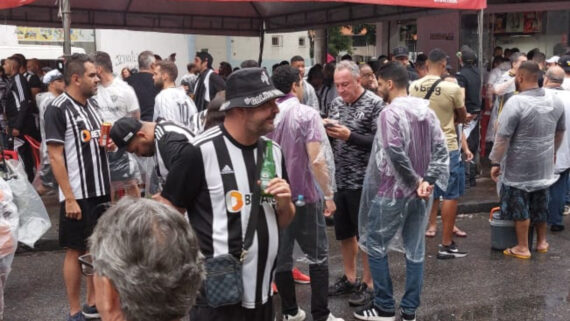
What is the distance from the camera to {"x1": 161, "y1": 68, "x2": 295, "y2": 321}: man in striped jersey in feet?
9.83

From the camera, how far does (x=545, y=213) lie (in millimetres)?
6598

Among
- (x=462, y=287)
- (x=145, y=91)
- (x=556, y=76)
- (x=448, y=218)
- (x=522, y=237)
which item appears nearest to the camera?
(x=462, y=287)

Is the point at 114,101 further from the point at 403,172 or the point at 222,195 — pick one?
the point at 222,195

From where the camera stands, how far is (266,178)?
2.98m

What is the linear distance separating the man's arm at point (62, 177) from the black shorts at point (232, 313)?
1802 millimetres

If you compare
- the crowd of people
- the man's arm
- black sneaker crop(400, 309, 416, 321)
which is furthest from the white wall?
black sneaker crop(400, 309, 416, 321)

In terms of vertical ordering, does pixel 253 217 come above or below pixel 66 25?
below

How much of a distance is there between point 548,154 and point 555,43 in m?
8.65

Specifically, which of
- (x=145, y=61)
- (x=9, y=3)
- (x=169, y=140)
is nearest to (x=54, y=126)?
(x=169, y=140)

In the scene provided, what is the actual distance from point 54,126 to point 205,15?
910cm

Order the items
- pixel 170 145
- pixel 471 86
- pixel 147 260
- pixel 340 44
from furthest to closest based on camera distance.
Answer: pixel 340 44
pixel 471 86
pixel 170 145
pixel 147 260

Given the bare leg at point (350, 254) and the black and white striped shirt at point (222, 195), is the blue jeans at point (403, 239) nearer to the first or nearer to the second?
the bare leg at point (350, 254)

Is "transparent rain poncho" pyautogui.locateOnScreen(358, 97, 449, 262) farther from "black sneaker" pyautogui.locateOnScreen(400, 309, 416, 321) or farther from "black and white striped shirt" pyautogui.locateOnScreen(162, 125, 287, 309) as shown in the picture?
"black and white striped shirt" pyautogui.locateOnScreen(162, 125, 287, 309)

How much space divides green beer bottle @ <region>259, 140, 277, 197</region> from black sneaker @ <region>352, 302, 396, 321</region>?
219 centimetres
